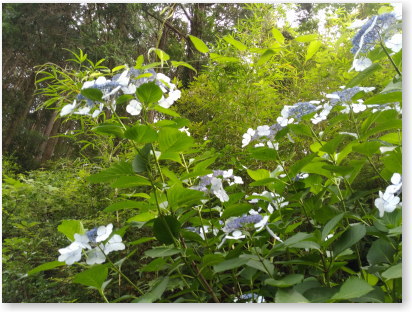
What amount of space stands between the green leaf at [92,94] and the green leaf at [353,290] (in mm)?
630

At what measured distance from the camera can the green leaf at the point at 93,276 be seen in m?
0.81

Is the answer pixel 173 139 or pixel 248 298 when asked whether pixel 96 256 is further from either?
pixel 248 298

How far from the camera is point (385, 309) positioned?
0.95 metres

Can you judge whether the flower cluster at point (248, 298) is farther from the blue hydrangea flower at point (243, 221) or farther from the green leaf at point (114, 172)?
the green leaf at point (114, 172)

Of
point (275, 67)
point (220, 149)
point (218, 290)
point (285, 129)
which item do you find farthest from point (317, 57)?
point (218, 290)

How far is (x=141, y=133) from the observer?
2.50 feet

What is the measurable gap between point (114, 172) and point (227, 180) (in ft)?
2.31

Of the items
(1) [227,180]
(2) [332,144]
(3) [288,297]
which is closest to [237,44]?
(2) [332,144]

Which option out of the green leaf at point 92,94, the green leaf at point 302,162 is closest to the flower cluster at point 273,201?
the green leaf at point 302,162

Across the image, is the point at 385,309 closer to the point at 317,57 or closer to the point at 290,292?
the point at 290,292

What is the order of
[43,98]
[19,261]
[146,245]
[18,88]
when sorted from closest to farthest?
[19,261]
[146,245]
[18,88]
[43,98]

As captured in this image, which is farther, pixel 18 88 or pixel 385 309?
pixel 18 88


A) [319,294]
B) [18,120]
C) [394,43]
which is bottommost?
[319,294]

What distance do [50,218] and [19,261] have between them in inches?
14.2
